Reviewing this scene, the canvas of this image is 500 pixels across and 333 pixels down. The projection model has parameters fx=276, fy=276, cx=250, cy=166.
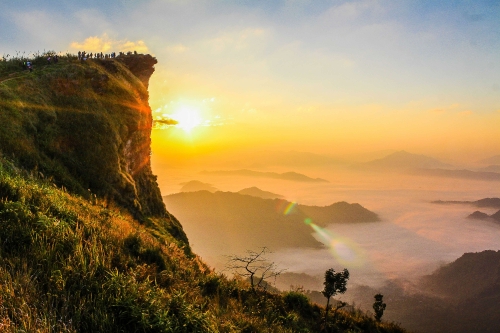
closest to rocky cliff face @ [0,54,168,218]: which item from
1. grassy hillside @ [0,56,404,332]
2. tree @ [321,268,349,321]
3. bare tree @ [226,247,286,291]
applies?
grassy hillside @ [0,56,404,332]

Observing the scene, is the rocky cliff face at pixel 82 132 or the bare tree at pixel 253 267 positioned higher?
the rocky cliff face at pixel 82 132

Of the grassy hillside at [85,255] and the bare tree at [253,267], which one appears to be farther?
the bare tree at [253,267]

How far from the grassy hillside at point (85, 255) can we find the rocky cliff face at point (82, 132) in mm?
96

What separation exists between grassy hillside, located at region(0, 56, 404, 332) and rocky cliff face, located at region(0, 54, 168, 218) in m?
0.10

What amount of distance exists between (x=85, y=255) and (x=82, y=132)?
1791cm

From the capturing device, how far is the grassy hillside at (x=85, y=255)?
16.6 ft

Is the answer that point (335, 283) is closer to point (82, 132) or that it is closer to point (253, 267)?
point (253, 267)

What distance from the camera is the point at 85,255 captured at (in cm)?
656

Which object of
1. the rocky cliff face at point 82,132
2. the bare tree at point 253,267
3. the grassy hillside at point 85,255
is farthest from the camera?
the rocky cliff face at point 82,132

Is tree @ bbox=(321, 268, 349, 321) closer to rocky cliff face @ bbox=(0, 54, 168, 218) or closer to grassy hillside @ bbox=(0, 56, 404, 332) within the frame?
grassy hillside @ bbox=(0, 56, 404, 332)

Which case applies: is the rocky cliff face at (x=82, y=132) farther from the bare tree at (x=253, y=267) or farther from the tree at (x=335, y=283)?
the tree at (x=335, y=283)

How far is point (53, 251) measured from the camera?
245 inches

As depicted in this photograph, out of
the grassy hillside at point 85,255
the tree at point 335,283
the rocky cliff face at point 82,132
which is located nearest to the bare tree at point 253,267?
the grassy hillside at point 85,255

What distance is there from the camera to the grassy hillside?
5074mm
